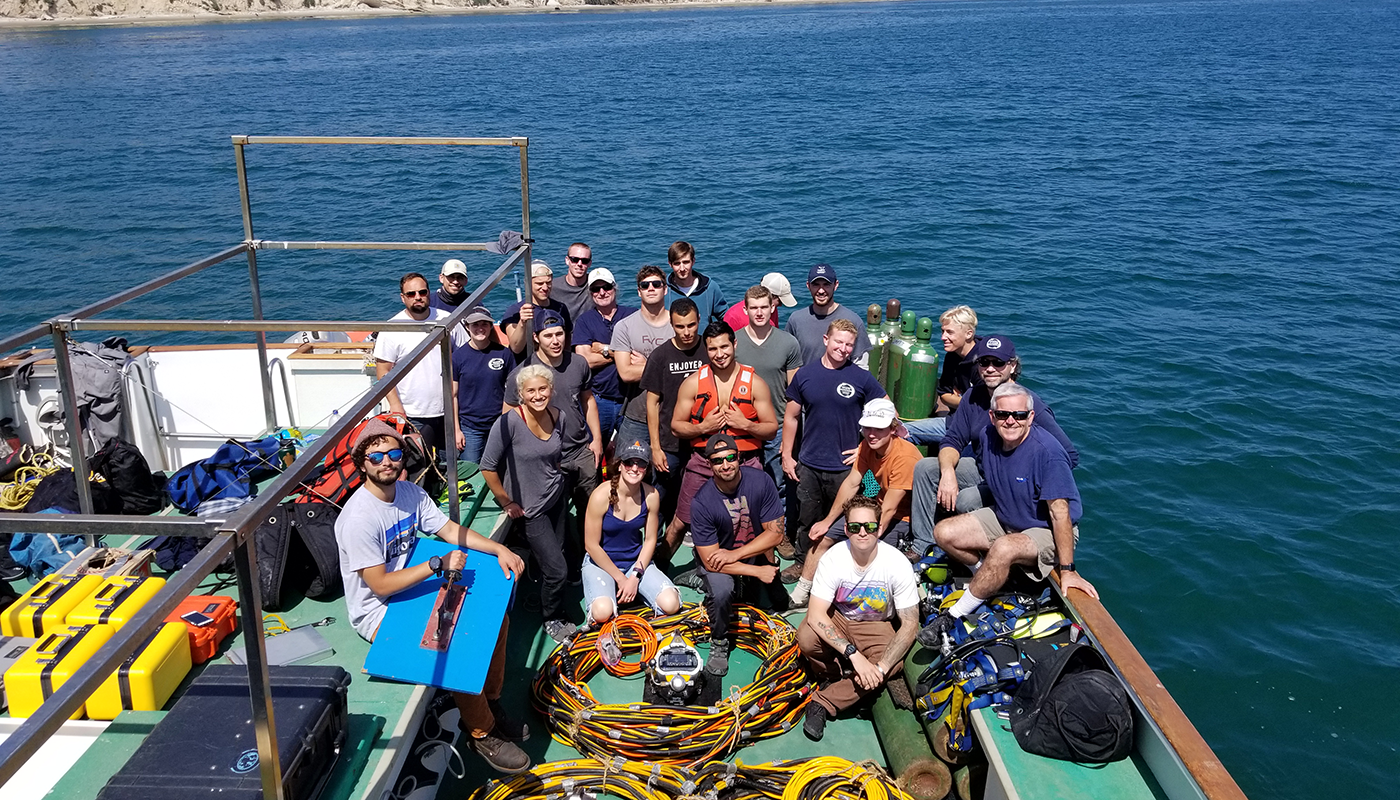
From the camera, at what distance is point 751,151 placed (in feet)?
97.4

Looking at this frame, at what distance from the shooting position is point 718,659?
5629 millimetres

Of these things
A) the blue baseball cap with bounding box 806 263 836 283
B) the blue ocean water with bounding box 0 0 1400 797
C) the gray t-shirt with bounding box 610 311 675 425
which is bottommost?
the blue ocean water with bounding box 0 0 1400 797

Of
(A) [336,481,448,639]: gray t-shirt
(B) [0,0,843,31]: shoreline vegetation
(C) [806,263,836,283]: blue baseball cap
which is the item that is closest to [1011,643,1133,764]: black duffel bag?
(A) [336,481,448,639]: gray t-shirt

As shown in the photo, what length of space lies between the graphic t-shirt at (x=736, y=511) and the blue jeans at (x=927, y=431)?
1.76m

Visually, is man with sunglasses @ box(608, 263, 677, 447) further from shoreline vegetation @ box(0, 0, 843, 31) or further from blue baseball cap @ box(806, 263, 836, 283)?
shoreline vegetation @ box(0, 0, 843, 31)

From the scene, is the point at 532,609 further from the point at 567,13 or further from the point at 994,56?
the point at 567,13

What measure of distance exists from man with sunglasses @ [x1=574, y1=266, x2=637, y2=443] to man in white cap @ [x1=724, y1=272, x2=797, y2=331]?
2.74ft

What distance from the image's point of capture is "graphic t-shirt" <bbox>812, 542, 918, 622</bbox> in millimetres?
5230

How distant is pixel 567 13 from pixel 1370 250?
9395 cm

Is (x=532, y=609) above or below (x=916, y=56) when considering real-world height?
below

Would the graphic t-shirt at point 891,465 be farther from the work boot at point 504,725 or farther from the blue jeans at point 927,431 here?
the work boot at point 504,725

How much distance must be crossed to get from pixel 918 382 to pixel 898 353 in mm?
321

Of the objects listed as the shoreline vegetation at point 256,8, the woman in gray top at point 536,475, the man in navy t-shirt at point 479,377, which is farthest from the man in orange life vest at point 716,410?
the shoreline vegetation at point 256,8

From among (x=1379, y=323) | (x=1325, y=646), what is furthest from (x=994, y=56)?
(x=1325, y=646)
